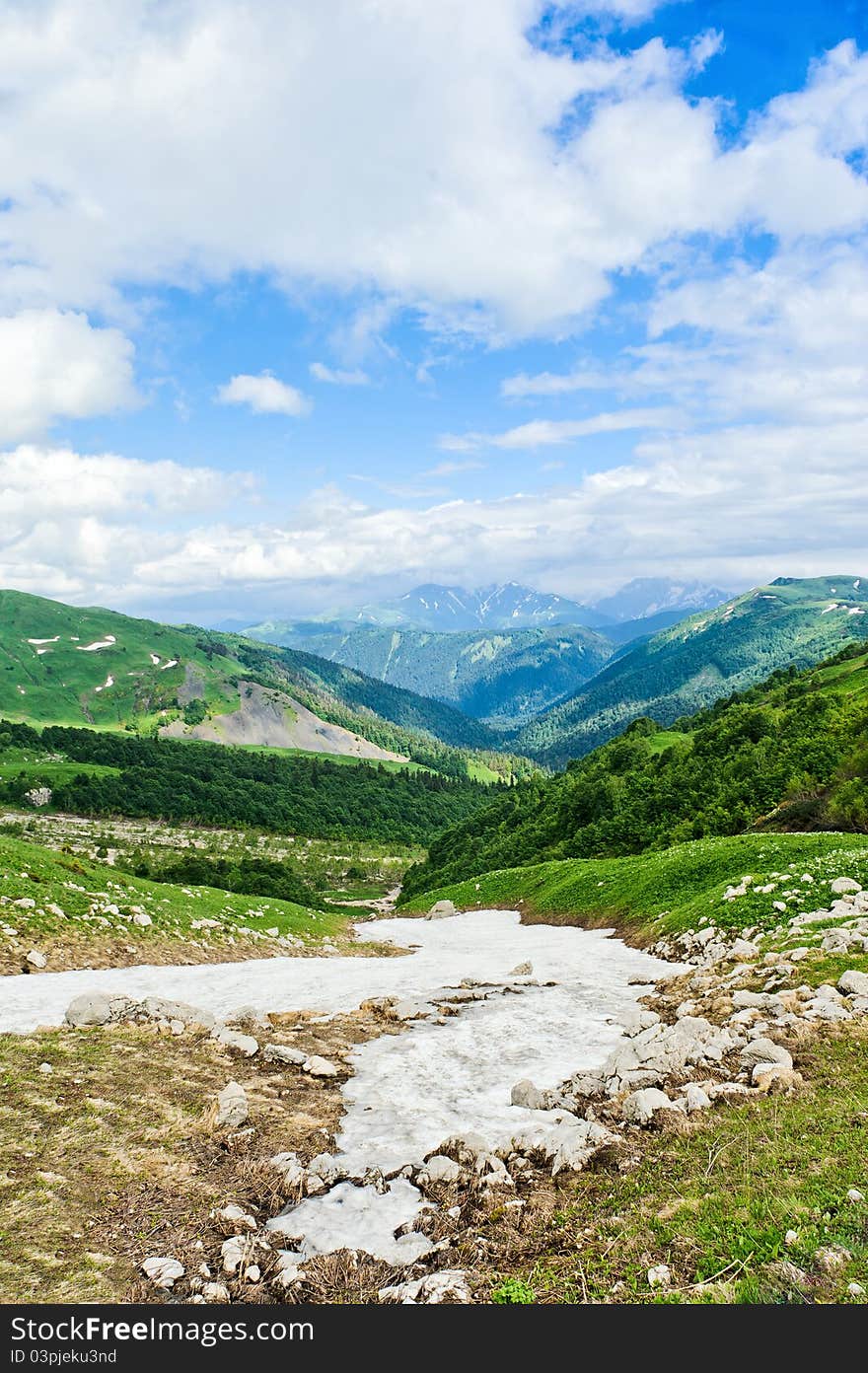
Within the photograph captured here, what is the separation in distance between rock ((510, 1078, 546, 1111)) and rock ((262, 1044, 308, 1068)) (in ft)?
14.8

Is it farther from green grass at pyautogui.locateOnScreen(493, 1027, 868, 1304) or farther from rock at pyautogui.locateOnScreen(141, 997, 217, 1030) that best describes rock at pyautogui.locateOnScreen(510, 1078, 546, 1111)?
rock at pyautogui.locateOnScreen(141, 997, 217, 1030)

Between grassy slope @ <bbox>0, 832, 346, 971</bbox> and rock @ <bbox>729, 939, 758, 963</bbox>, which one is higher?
rock @ <bbox>729, 939, 758, 963</bbox>

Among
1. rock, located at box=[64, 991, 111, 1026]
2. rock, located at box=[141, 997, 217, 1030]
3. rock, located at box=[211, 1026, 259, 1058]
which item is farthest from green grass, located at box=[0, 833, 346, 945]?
rock, located at box=[211, 1026, 259, 1058]

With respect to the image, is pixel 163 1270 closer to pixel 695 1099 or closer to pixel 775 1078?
pixel 695 1099

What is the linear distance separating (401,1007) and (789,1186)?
39.2 ft

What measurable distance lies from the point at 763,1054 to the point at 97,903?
23.8 metres

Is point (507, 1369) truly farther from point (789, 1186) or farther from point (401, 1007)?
point (401, 1007)

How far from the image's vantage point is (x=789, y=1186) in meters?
7.28

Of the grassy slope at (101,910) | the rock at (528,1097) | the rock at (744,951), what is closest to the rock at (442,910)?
the grassy slope at (101,910)

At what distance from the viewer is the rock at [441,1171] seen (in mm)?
8781

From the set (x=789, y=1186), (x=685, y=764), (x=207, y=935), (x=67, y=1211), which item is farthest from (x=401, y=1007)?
(x=685, y=764)

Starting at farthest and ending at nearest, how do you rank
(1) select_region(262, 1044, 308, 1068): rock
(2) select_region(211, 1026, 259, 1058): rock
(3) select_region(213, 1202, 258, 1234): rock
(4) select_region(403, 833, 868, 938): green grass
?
(4) select_region(403, 833, 868, 938): green grass < (2) select_region(211, 1026, 259, 1058): rock < (1) select_region(262, 1044, 308, 1068): rock < (3) select_region(213, 1202, 258, 1234): rock

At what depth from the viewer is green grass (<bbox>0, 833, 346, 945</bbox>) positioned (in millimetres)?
23250

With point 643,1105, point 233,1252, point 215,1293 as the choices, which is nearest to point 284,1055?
point 233,1252
